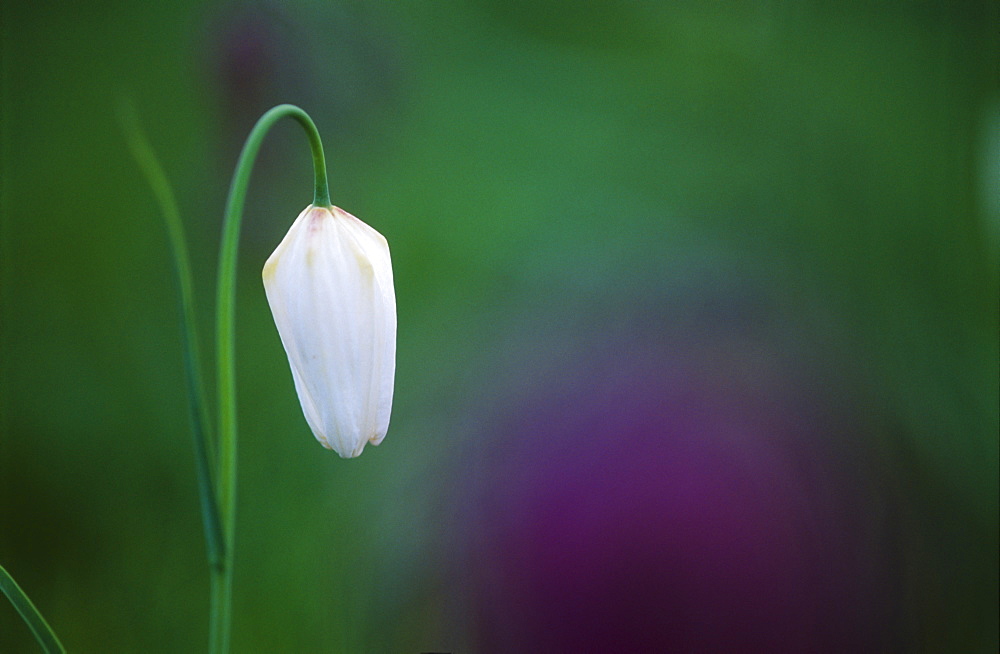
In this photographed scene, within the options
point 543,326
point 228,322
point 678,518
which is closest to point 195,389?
point 228,322

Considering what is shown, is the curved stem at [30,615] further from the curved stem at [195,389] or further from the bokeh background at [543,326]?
the bokeh background at [543,326]

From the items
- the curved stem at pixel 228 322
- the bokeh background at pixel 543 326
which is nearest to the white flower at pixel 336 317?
the curved stem at pixel 228 322

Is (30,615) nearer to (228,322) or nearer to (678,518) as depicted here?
(228,322)

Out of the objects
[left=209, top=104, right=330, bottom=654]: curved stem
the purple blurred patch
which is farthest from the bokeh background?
[left=209, top=104, right=330, bottom=654]: curved stem

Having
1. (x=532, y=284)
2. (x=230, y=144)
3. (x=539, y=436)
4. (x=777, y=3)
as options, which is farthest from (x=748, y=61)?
(x=230, y=144)

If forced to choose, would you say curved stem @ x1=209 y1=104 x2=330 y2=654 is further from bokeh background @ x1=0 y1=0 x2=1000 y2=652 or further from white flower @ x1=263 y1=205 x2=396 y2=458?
bokeh background @ x1=0 y1=0 x2=1000 y2=652
